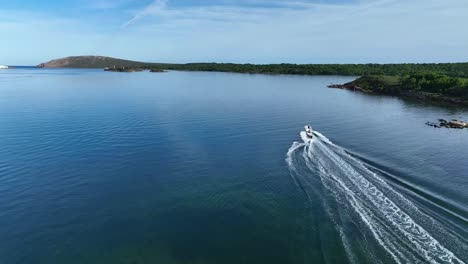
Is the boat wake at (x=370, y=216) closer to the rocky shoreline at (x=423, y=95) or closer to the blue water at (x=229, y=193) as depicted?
the blue water at (x=229, y=193)

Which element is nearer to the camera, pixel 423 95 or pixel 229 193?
pixel 229 193

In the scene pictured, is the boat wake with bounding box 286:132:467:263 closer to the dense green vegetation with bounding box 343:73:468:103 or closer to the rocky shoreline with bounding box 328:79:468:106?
the rocky shoreline with bounding box 328:79:468:106

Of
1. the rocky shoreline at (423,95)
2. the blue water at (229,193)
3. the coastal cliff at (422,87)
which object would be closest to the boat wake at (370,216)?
the blue water at (229,193)

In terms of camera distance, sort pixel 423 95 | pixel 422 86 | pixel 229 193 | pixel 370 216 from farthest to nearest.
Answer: pixel 422 86 → pixel 423 95 → pixel 229 193 → pixel 370 216

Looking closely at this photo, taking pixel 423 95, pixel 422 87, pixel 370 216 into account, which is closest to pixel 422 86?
pixel 422 87

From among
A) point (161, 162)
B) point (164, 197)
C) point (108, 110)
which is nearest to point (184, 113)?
point (108, 110)

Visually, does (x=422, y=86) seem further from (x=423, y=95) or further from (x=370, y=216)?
(x=370, y=216)

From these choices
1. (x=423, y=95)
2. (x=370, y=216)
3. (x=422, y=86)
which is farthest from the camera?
(x=422, y=86)

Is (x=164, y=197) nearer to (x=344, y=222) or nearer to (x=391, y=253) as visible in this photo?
(x=344, y=222)
